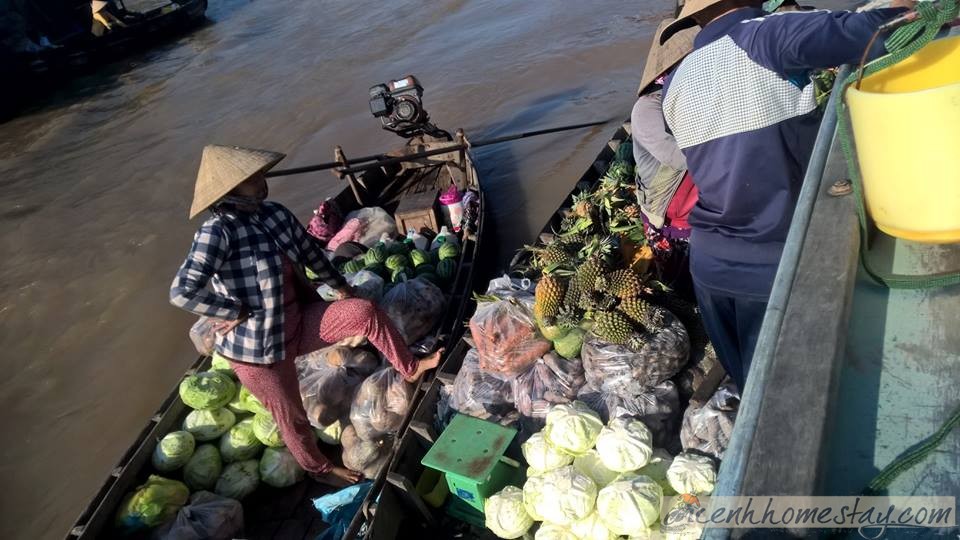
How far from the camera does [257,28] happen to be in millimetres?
20078

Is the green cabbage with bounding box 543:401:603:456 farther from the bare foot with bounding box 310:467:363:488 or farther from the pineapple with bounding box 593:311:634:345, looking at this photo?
the bare foot with bounding box 310:467:363:488

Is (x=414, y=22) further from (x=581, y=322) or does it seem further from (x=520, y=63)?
(x=581, y=322)

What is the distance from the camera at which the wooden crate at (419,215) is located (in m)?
6.50

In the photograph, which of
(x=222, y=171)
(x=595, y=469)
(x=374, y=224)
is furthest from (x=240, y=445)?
(x=374, y=224)

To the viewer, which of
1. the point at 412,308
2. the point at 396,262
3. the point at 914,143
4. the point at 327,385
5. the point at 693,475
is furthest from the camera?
the point at 396,262

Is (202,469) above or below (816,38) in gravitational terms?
below

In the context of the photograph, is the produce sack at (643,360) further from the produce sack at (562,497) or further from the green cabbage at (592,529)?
the green cabbage at (592,529)

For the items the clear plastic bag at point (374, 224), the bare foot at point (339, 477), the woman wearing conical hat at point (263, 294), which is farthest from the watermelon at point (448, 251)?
the bare foot at point (339, 477)

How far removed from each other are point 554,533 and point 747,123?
75.0 inches

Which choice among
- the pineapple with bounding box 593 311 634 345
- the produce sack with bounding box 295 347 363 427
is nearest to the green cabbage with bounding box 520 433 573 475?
the pineapple with bounding box 593 311 634 345

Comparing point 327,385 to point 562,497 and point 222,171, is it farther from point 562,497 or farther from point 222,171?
point 562,497

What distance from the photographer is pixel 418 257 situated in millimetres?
5805

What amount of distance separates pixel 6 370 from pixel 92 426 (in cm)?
189

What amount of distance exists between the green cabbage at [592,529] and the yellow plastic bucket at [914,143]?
5.96ft
